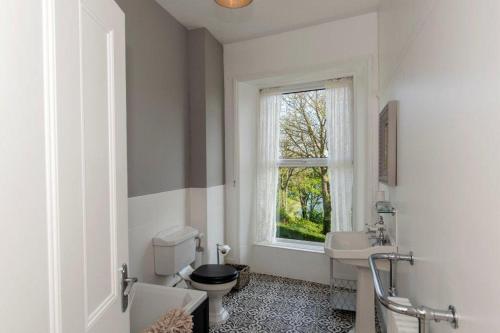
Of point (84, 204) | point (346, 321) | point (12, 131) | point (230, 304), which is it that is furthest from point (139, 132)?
point (346, 321)

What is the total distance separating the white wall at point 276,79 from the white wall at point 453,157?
1195 millimetres

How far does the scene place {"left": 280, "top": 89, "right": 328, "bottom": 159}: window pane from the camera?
326 centimetres

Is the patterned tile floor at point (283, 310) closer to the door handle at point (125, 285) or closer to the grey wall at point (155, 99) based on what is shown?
the grey wall at point (155, 99)

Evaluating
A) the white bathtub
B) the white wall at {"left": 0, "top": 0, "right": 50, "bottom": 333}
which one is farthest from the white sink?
the white wall at {"left": 0, "top": 0, "right": 50, "bottom": 333}

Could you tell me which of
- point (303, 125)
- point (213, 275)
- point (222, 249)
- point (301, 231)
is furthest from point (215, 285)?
point (303, 125)

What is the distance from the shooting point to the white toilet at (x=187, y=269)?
7.21 ft

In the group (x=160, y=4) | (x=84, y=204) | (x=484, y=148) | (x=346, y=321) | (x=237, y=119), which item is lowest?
(x=346, y=321)

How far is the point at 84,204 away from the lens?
81cm

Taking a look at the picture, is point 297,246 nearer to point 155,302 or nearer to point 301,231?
point 301,231

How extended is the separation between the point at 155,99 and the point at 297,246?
224cm

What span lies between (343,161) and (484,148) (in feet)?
7.98

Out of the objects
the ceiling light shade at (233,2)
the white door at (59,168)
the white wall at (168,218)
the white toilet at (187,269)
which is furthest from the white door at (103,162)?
the white toilet at (187,269)

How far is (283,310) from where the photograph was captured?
2.53 m

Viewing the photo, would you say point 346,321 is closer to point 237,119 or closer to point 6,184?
point 237,119
